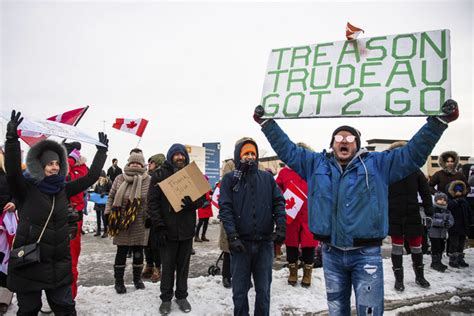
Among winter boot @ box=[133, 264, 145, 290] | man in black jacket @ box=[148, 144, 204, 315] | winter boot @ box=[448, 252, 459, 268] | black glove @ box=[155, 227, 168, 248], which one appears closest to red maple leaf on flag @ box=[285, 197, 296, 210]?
man in black jacket @ box=[148, 144, 204, 315]

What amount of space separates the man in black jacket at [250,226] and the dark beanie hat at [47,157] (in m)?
1.79

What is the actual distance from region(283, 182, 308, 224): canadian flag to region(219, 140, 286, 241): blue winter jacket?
1449 mm

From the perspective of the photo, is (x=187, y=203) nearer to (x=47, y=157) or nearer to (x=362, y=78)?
(x=47, y=157)

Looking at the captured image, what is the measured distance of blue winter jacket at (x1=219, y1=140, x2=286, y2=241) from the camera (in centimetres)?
342

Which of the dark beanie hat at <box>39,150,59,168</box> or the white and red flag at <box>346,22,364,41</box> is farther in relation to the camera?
the white and red flag at <box>346,22,364,41</box>

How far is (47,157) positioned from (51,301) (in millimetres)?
1420

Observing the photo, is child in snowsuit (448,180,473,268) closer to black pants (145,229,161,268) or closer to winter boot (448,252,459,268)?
winter boot (448,252,459,268)

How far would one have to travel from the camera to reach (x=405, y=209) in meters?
5.04

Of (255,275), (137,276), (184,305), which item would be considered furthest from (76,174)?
(255,275)

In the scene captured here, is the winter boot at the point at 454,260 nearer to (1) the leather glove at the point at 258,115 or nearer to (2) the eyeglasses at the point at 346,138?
(2) the eyeglasses at the point at 346,138

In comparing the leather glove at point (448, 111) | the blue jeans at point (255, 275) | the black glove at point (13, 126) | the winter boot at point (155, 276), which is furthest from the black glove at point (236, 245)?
the winter boot at point (155, 276)

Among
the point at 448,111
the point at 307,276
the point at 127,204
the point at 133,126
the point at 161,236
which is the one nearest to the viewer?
the point at 448,111

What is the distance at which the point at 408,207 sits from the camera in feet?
16.6

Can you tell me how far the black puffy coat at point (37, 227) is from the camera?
2849mm
